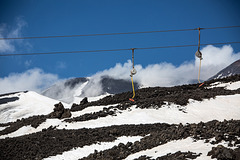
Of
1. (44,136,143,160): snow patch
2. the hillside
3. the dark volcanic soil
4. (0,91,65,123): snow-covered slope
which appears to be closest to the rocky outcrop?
the hillside

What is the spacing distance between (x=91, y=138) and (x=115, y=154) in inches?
260

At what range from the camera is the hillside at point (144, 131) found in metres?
12.5

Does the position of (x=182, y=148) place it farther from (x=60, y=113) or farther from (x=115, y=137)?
(x=60, y=113)

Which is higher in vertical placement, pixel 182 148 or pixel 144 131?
pixel 182 148

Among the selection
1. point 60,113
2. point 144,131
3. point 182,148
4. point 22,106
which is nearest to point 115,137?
point 144,131

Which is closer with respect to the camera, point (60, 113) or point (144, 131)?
point (144, 131)

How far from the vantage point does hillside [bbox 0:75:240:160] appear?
1251 cm

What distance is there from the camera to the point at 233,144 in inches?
439

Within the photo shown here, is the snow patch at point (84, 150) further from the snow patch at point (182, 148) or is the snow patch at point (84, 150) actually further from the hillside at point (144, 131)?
the snow patch at point (182, 148)

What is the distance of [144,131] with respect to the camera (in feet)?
70.0

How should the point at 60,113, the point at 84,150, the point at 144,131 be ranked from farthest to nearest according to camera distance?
the point at 60,113
the point at 144,131
the point at 84,150

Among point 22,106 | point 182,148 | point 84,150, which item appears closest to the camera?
point 182,148

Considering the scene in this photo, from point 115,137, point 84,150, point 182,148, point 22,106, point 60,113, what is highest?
point 182,148

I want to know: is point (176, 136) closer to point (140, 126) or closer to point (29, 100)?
point (140, 126)
